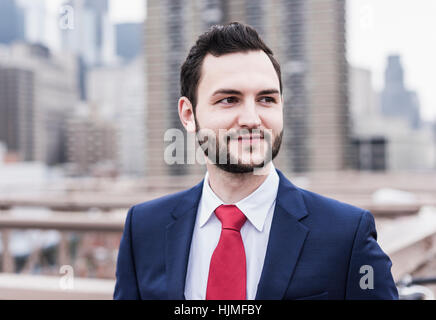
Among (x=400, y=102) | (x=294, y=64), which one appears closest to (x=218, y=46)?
(x=294, y=64)

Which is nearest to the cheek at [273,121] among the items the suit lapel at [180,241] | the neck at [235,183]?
the neck at [235,183]

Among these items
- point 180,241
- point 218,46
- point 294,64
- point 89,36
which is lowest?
point 180,241

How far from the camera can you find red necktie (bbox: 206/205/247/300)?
1.07m

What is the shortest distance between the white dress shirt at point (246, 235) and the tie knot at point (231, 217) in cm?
1

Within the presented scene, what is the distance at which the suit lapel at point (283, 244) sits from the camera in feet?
3.40

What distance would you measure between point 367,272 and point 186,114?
2.06ft

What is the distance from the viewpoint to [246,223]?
115 cm

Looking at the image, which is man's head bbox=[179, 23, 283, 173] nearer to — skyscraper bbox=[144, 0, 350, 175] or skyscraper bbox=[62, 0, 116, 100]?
skyscraper bbox=[62, 0, 116, 100]

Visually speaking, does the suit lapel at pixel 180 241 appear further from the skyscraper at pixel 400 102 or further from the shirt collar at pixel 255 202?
the skyscraper at pixel 400 102

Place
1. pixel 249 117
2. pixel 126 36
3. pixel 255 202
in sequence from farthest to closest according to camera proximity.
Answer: pixel 126 36
pixel 255 202
pixel 249 117

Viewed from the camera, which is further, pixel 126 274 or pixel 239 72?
pixel 126 274

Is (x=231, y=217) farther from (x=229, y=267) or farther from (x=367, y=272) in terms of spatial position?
(x=367, y=272)
